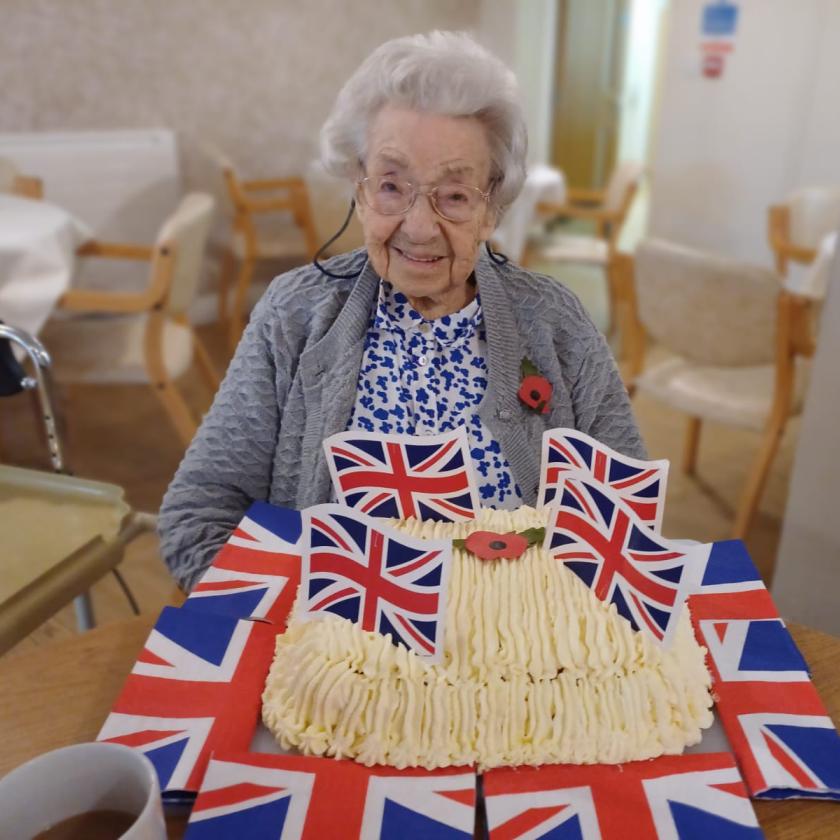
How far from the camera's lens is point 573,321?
3.96ft

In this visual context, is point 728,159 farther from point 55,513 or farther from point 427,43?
point 55,513

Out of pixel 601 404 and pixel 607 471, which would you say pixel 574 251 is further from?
pixel 607 471

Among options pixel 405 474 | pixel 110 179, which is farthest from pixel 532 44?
pixel 405 474

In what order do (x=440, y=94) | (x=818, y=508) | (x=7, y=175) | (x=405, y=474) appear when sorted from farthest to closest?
(x=7, y=175) → (x=818, y=508) → (x=440, y=94) → (x=405, y=474)

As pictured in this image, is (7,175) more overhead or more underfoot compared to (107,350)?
more overhead

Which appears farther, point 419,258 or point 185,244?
point 185,244

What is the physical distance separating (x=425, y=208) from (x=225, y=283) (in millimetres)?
3518

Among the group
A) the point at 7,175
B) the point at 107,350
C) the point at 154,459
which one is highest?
the point at 7,175

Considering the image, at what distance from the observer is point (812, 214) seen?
3713 millimetres

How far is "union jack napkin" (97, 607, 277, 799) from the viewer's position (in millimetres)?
654

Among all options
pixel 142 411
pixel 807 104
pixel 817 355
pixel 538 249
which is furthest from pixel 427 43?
pixel 807 104

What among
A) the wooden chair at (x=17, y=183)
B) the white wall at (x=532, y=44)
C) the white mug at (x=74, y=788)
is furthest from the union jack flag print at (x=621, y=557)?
the white wall at (x=532, y=44)

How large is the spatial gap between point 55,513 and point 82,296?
1.59 metres

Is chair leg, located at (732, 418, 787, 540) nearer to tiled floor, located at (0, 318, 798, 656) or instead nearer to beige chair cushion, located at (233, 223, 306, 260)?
tiled floor, located at (0, 318, 798, 656)
